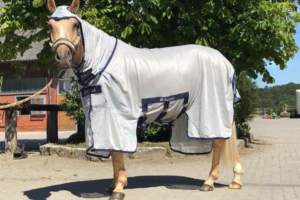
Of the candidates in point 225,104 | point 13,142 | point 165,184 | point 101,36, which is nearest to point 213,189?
point 165,184

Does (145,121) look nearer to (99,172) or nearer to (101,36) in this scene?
(101,36)

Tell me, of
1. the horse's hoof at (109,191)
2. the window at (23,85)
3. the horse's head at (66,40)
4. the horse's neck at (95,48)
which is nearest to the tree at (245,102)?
the horse's hoof at (109,191)

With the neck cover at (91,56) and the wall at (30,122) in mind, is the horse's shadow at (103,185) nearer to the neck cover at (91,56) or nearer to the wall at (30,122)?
the neck cover at (91,56)

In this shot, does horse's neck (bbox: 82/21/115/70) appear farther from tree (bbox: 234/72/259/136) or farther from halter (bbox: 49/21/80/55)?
tree (bbox: 234/72/259/136)

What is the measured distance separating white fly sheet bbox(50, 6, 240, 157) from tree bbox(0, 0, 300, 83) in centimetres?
356

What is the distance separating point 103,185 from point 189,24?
16.3 feet

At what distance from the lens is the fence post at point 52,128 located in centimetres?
1238

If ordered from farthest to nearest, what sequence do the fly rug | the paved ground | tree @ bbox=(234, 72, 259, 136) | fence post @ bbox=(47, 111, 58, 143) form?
tree @ bbox=(234, 72, 259, 136) < fence post @ bbox=(47, 111, 58, 143) < the paved ground < the fly rug

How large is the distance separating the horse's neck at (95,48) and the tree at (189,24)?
3.86 meters

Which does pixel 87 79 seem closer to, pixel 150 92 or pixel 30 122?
pixel 150 92

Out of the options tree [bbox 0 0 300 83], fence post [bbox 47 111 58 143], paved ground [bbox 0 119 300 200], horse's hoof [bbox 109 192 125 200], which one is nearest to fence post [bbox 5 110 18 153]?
paved ground [bbox 0 119 300 200]

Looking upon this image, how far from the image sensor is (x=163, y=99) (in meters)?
5.86

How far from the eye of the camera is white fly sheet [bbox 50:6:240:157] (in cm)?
538

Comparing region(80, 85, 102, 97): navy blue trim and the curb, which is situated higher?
region(80, 85, 102, 97): navy blue trim
